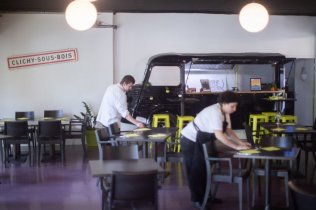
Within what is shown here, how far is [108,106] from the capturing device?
6.53 m

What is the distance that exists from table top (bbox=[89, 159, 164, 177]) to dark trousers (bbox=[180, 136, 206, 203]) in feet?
3.21

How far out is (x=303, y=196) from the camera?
7.98 ft

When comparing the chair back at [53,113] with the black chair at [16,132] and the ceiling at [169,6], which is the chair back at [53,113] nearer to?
the black chair at [16,132]

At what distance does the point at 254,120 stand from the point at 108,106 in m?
4.23

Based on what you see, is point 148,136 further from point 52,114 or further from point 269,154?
point 52,114

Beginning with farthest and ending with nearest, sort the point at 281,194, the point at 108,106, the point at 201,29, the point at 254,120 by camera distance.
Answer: the point at 201,29 < the point at 254,120 < the point at 108,106 < the point at 281,194

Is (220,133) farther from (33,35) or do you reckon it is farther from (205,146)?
Result: (33,35)

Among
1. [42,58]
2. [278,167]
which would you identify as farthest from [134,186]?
[42,58]

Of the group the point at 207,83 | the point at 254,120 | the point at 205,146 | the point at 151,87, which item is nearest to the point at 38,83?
the point at 151,87

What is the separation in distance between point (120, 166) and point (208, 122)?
1.36m

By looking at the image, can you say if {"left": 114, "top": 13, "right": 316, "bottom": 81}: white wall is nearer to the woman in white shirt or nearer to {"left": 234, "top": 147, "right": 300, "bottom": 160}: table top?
the woman in white shirt

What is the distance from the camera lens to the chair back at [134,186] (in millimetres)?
3160

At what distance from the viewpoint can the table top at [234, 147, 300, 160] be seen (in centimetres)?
415

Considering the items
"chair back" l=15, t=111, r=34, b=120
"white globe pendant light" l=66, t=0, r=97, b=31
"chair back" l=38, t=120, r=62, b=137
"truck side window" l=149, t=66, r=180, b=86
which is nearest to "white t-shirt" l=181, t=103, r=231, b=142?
"white globe pendant light" l=66, t=0, r=97, b=31
